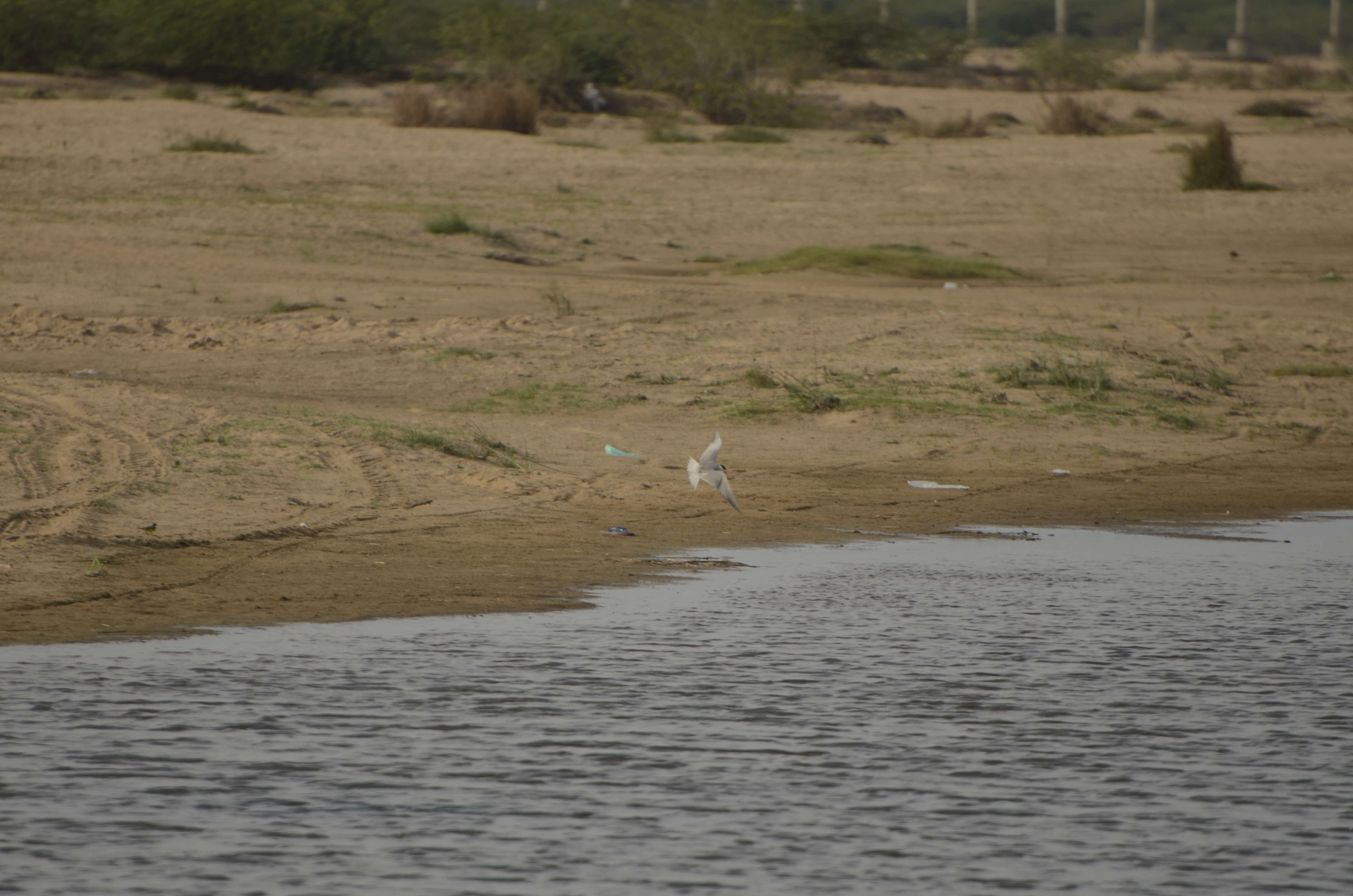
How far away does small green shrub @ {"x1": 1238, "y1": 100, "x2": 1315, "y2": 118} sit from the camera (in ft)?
115

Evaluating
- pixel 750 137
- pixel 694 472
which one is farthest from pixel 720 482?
pixel 750 137

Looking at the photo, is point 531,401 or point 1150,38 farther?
point 1150,38

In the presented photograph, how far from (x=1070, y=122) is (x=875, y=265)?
43.4ft

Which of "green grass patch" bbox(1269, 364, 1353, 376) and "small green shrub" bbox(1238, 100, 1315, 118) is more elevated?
"small green shrub" bbox(1238, 100, 1315, 118)

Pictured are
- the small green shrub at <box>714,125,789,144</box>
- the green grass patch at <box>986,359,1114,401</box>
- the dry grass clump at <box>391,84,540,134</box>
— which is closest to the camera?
the green grass patch at <box>986,359,1114,401</box>

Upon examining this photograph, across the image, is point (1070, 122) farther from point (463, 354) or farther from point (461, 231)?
point (463, 354)

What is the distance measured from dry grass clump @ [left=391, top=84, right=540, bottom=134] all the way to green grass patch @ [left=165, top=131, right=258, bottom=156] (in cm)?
395

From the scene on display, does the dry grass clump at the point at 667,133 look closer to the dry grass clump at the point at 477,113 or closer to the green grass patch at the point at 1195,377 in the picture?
the dry grass clump at the point at 477,113

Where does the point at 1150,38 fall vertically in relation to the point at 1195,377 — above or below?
above

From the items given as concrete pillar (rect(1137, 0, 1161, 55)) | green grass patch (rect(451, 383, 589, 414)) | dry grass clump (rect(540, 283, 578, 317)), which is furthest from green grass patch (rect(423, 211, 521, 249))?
concrete pillar (rect(1137, 0, 1161, 55))

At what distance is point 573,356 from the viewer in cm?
1288

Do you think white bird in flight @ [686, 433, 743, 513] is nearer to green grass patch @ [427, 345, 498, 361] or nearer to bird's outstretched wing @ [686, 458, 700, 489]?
bird's outstretched wing @ [686, 458, 700, 489]

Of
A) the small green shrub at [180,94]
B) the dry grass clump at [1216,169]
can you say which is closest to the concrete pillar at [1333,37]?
the dry grass clump at [1216,169]

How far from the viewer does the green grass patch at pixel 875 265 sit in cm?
1733
